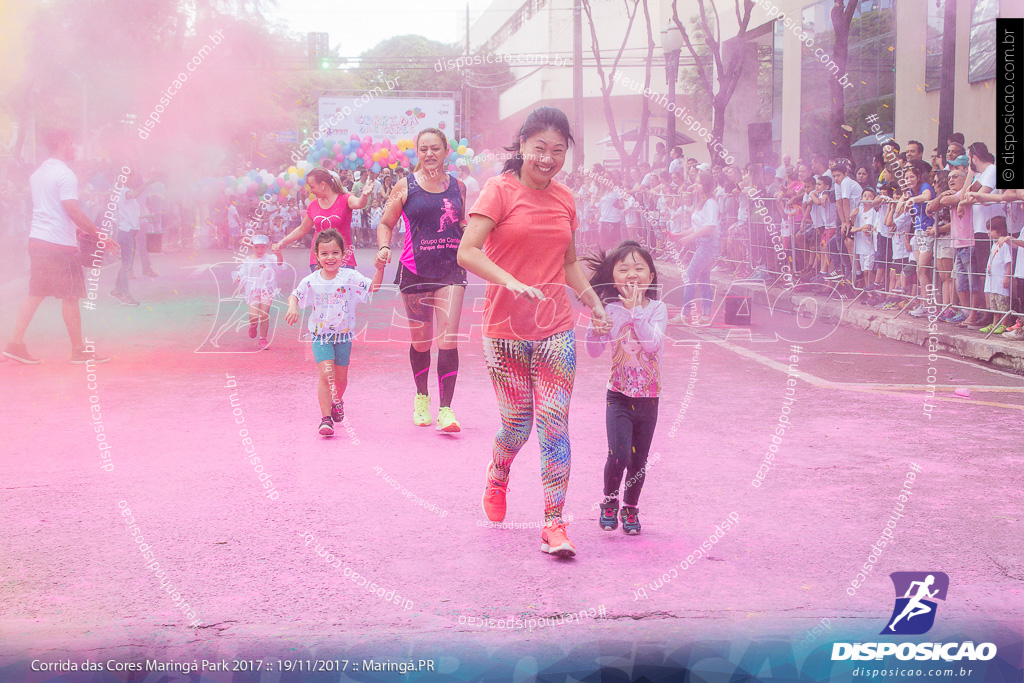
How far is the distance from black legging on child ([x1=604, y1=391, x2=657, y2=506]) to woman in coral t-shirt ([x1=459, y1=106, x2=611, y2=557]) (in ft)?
0.81

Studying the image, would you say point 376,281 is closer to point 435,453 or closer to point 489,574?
point 435,453

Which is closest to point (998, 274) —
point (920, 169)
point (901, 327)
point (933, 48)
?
point (901, 327)

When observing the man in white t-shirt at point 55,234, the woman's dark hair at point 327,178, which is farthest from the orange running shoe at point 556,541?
the man in white t-shirt at point 55,234

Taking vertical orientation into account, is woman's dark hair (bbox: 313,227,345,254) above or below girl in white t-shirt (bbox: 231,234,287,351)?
above

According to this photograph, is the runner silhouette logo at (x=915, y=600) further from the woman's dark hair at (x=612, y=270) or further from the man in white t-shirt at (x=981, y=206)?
the man in white t-shirt at (x=981, y=206)

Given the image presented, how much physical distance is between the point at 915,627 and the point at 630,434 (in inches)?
50.8

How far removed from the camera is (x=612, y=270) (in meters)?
4.06

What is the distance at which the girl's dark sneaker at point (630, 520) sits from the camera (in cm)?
405

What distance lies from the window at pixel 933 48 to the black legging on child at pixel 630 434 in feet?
50.1

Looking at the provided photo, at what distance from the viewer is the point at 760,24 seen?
85.3ft

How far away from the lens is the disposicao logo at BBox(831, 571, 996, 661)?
2902 mm

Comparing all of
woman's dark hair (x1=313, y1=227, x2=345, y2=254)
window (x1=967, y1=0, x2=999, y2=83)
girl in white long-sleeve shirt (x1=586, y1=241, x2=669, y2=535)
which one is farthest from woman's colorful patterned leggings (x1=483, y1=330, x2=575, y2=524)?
window (x1=967, y1=0, x2=999, y2=83)

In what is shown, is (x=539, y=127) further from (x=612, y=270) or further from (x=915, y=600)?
(x=915, y=600)

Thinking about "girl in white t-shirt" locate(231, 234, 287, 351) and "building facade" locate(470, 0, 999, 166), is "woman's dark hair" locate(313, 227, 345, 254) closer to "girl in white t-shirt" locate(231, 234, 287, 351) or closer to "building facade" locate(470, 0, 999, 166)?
"girl in white t-shirt" locate(231, 234, 287, 351)
